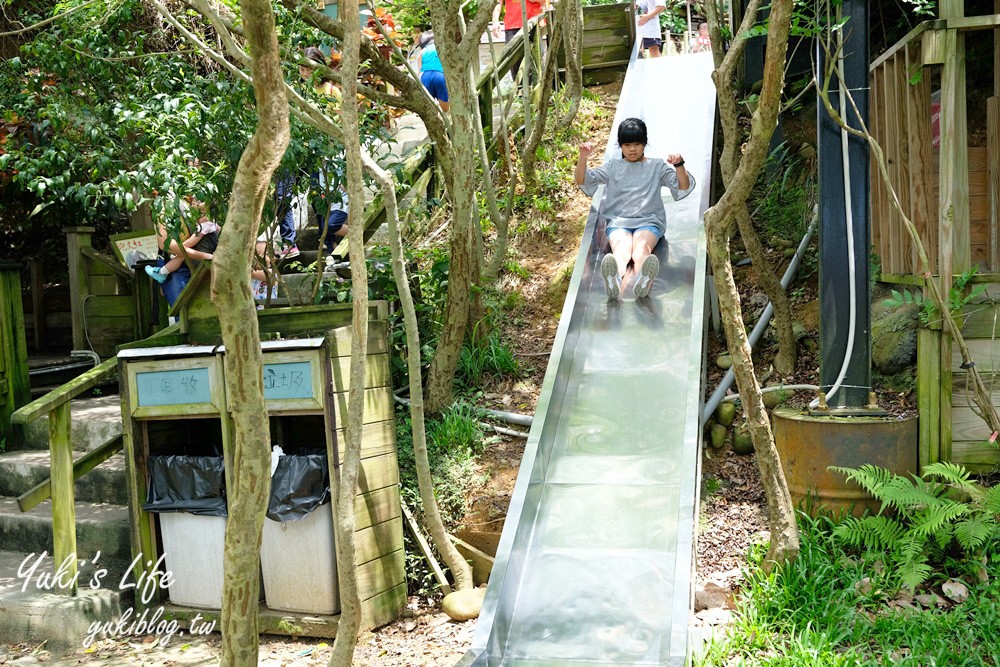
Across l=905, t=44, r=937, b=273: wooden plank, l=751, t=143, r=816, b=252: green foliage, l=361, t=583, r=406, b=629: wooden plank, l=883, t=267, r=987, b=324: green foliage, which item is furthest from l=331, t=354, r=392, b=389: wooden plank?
l=751, t=143, r=816, b=252: green foliage

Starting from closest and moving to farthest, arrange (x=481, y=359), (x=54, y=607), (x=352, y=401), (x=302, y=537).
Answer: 1. (x=352, y=401)
2. (x=54, y=607)
3. (x=302, y=537)
4. (x=481, y=359)

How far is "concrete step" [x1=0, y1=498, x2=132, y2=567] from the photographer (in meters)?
5.48

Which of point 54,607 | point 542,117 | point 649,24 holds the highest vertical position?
point 649,24

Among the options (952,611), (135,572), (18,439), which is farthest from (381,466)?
(18,439)

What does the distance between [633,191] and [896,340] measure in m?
2.24

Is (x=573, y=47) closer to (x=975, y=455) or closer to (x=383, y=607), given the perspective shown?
(x=975, y=455)

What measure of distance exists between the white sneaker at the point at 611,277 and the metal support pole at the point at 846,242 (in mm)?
1582

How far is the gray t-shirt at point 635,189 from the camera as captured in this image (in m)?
6.86

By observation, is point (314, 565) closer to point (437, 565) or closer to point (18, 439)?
point (437, 565)

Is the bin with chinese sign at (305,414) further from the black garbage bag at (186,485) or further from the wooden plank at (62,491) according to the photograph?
the wooden plank at (62,491)

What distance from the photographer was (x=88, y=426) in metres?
6.29

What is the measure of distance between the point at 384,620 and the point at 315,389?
4.31 feet

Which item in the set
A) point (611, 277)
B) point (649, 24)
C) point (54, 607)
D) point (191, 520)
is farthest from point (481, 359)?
point (649, 24)

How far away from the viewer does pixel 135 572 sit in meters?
5.25
